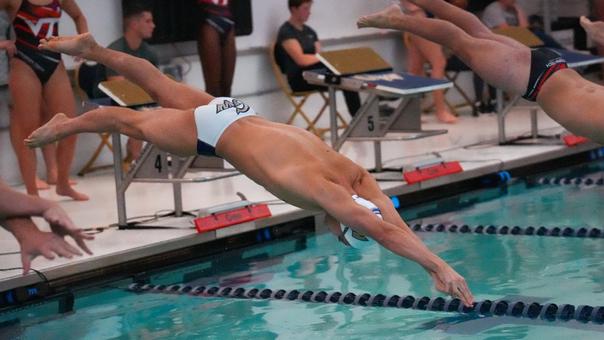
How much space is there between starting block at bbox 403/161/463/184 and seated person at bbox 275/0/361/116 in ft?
6.76

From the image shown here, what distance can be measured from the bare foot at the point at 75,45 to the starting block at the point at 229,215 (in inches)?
68.3

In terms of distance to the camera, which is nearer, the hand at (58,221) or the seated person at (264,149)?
the hand at (58,221)

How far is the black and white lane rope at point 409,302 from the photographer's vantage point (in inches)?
209

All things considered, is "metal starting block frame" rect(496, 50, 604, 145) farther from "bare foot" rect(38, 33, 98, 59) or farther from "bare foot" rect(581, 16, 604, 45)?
"bare foot" rect(38, 33, 98, 59)

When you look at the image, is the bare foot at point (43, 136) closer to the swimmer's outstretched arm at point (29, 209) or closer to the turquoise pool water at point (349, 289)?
the turquoise pool water at point (349, 289)

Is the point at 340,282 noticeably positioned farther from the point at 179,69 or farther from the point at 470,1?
the point at 470,1

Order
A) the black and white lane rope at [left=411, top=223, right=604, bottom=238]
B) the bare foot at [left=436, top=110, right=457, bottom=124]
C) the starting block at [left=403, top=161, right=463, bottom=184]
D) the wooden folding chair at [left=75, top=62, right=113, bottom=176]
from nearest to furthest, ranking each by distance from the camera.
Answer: the black and white lane rope at [left=411, top=223, right=604, bottom=238] < the starting block at [left=403, top=161, right=463, bottom=184] < the wooden folding chair at [left=75, top=62, right=113, bottom=176] < the bare foot at [left=436, top=110, right=457, bottom=124]

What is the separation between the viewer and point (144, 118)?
→ 520 cm

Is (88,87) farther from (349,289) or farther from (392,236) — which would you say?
(392,236)

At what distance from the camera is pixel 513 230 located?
285 inches

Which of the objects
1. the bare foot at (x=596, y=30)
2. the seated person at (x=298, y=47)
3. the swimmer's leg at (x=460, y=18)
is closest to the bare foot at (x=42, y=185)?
the seated person at (x=298, y=47)

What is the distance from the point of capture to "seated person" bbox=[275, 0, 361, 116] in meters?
9.99

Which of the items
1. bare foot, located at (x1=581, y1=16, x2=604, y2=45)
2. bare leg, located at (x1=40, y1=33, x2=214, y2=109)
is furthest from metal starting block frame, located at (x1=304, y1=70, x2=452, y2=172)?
bare leg, located at (x1=40, y1=33, x2=214, y2=109)

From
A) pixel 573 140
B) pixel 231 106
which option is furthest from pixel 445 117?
pixel 231 106
